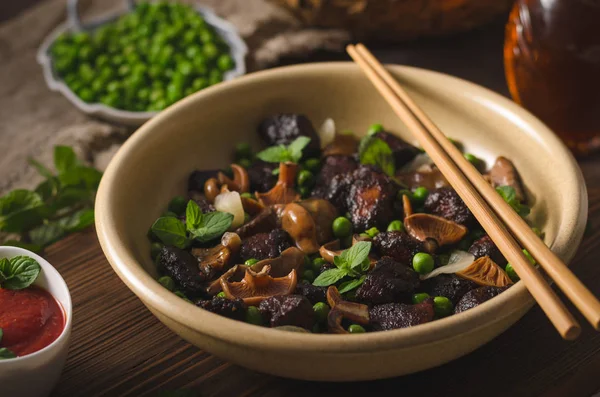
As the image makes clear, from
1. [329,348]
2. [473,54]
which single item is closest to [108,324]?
[329,348]

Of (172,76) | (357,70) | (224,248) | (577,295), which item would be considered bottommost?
(172,76)

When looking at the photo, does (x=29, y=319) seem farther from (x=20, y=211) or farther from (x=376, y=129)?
(x=376, y=129)

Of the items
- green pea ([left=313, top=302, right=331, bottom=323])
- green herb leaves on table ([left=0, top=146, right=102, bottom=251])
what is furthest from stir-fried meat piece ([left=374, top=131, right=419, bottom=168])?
green herb leaves on table ([left=0, top=146, right=102, bottom=251])

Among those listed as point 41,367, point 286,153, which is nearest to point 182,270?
point 41,367

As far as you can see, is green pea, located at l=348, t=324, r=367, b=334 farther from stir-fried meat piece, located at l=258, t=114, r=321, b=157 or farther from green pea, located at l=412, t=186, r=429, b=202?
stir-fried meat piece, located at l=258, t=114, r=321, b=157

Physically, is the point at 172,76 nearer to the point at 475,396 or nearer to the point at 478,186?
the point at 478,186

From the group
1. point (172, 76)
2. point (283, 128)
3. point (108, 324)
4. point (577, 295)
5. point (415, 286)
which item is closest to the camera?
point (577, 295)

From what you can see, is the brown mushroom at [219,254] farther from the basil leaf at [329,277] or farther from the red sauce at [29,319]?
the red sauce at [29,319]
